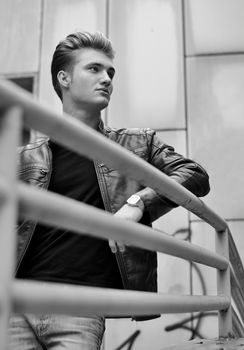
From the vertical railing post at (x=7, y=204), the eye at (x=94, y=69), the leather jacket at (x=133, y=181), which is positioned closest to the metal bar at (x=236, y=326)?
the leather jacket at (x=133, y=181)

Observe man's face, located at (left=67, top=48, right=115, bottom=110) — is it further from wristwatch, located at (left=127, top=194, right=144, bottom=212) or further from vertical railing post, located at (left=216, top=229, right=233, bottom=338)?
vertical railing post, located at (left=216, top=229, right=233, bottom=338)

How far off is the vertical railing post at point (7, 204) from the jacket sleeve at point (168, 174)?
112cm

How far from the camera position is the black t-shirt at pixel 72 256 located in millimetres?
2283

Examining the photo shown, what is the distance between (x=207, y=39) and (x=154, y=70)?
1.56 feet

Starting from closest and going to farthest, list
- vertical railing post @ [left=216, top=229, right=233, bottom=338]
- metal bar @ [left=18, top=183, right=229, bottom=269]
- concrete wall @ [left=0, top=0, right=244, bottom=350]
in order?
metal bar @ [left=18, top=183, right=229, bottom=269] → vertical railing post @ [left=216, top=229, right=233, bottom=338] → concrete wall @ [left=0, top=0, right=244, bottom=350]

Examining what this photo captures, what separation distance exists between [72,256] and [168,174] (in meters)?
0.50

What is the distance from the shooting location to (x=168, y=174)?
8.20 ft

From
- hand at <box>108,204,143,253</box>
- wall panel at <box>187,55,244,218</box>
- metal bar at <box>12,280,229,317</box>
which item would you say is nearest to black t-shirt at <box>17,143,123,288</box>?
hand at <box>108,204,143,253</box>

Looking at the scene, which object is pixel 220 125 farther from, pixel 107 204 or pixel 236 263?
pixel 107 204

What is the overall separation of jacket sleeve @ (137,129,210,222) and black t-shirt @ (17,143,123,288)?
0.70 ft

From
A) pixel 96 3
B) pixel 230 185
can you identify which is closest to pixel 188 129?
pixel 230 185

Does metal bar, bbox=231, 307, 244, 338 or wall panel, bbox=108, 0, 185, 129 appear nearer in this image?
metal bar, bbox=231, 307, 244, 338

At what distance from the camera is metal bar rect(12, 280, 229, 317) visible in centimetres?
116

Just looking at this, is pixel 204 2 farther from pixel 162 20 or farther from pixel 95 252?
pixel 95 252
